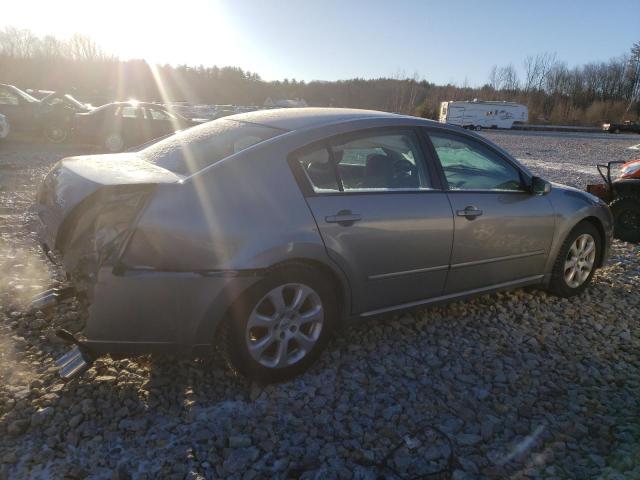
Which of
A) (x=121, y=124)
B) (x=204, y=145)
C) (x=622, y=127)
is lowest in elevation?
(x=121, y=124)

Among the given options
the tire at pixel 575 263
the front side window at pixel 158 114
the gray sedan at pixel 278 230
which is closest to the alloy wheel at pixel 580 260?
the tire at pixel 575 263

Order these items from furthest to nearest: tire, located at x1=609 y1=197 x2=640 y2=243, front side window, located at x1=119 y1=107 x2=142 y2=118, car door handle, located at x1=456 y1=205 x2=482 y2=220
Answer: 1. front side window, located at x1=119 y1=107 x2=142 y2=118
2. tire, located at x1=609 y1=197 x2=640 y2=243
3. car door handle, located at x1=456 y1=205 x2=482 y2=220

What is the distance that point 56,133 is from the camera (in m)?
15.2

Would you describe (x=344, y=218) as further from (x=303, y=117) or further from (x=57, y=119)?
(x=57, y=119)

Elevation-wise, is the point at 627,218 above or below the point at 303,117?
below

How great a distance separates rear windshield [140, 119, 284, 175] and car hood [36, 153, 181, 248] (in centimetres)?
11

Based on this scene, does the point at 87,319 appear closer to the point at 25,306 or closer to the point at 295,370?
the point at 295,370

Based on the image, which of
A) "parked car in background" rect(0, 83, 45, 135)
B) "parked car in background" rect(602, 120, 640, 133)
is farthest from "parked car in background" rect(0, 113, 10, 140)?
"parked car in background" rect(602, 120, 640, 133)

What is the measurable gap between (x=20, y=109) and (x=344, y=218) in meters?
15.1

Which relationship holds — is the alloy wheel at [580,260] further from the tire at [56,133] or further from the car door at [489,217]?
the tire at [56,133]

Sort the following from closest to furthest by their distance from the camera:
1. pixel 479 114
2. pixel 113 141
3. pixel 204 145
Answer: pixel 204 145
pixel 113 141
pixel 479 114

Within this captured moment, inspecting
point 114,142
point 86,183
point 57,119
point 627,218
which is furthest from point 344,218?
point 57,119

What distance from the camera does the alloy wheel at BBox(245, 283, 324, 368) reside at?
2941mm

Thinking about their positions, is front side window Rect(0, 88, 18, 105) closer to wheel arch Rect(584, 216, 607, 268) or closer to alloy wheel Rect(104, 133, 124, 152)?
alloy wheel Rect(104, 133, 124, 152)
